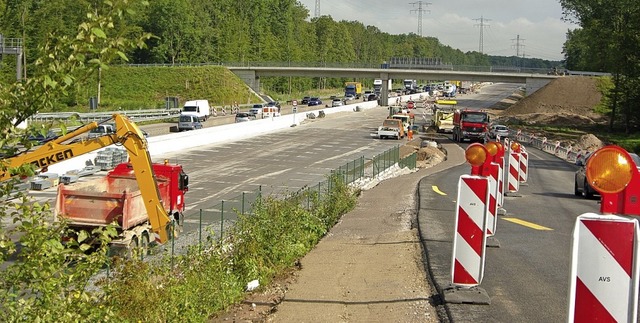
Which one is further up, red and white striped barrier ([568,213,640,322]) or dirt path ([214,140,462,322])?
red and white striped barrier ([568,213,640,322])

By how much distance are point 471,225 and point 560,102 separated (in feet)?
363

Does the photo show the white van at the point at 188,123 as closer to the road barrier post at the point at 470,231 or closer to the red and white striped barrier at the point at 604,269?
the road barrier post at the point at 470,231

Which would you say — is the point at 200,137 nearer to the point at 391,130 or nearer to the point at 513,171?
the point at 391,130

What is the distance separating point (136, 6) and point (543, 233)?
14.6 m

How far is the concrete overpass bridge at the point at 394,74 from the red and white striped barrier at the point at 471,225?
112361 mm

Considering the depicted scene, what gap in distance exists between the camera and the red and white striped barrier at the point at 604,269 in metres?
5.66

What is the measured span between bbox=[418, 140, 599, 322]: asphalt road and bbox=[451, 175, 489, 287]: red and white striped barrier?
57 centimetres

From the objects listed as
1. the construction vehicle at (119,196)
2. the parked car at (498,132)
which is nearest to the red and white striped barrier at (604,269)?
the construction vehicle at (119,196)

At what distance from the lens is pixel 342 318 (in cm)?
1027

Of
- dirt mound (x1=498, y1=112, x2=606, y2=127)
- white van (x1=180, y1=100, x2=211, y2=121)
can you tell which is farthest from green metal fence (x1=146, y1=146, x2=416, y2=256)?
dirt mound (x1=498, y1=112, x2=606, y2=127)

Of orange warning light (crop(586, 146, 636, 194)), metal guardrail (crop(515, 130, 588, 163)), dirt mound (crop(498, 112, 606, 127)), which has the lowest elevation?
dirt mound (crop(498, 112, 606, 127))

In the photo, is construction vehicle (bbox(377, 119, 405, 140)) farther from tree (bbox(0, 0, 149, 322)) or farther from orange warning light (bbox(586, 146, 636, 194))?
orange warning light (bbox(586, 146, 636, 194))

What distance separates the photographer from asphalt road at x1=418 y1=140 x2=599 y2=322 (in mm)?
10328

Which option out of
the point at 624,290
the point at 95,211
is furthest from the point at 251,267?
the point at 624,290
